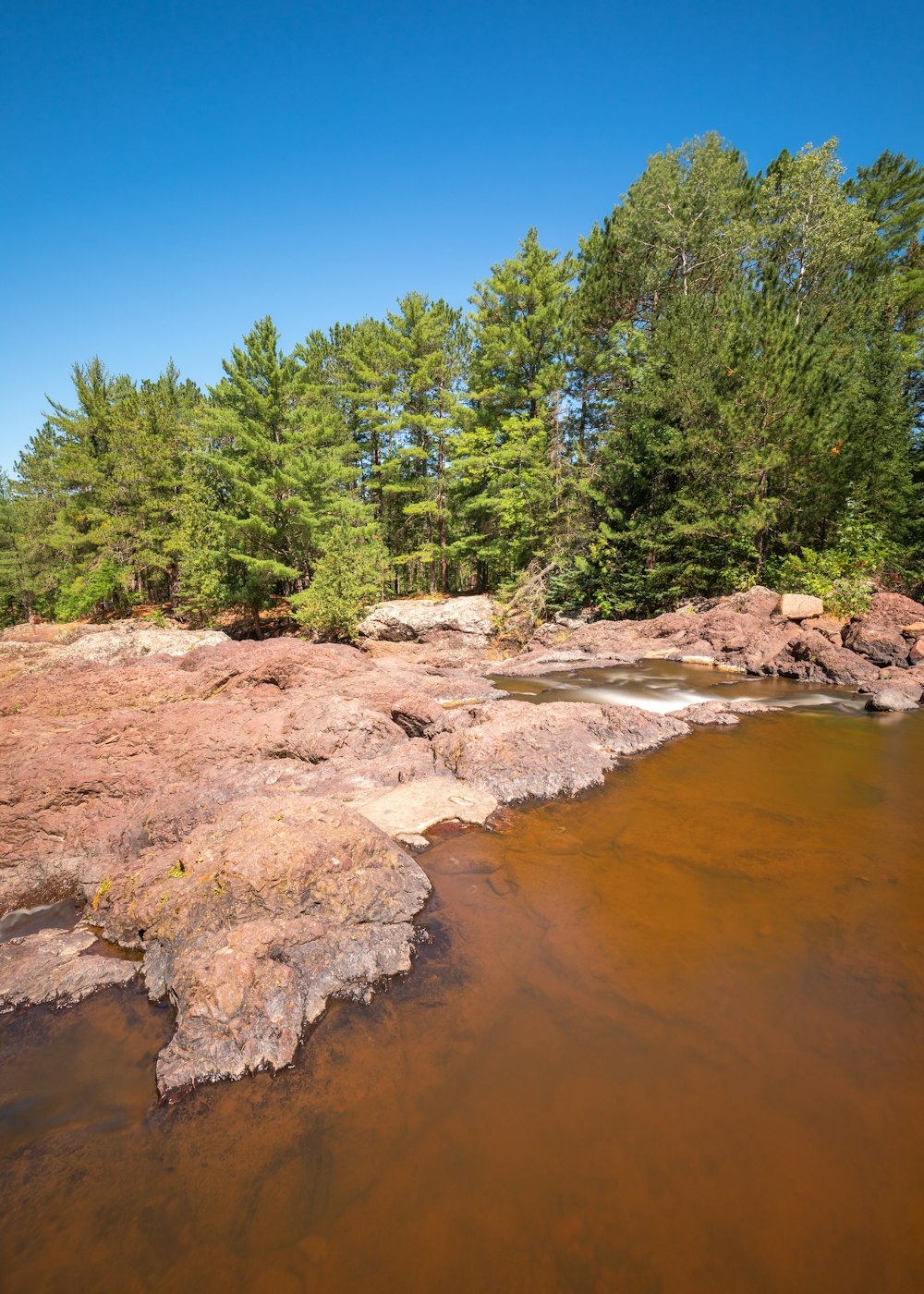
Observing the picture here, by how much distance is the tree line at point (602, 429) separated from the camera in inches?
655

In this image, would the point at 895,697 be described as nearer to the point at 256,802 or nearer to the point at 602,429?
the point at 256,802

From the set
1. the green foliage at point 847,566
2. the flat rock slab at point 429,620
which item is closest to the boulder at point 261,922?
the green foliage at point 847,566

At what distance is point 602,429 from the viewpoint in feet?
73.6

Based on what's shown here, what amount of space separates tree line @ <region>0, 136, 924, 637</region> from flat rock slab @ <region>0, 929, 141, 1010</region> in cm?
1503

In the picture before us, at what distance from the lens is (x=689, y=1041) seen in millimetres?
3072

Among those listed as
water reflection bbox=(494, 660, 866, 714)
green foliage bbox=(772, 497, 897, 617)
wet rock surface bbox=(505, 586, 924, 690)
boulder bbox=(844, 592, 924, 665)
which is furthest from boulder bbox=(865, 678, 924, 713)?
green foliage bbox=(772, 497, 897, 617)

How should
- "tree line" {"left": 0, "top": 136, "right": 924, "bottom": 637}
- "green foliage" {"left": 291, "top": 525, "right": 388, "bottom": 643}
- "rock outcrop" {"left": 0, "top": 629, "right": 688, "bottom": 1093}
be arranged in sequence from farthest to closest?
"green foliage" {"left": 291, "top": 525, "right": 388, "bottom": 643}
"tree line" {"left": 0, "top": 136, "right": 924, "bottom": 637}
"rock outcrop" {"left": 0, "top": 629, "right": 688, "bottom": 1093}

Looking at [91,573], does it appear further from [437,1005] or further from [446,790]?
[437,1005]

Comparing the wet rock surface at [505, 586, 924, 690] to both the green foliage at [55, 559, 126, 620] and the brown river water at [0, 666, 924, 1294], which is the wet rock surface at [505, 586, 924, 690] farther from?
the green foliage at [55, 559, 126, 620]

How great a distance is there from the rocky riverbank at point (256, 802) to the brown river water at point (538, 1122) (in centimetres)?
29

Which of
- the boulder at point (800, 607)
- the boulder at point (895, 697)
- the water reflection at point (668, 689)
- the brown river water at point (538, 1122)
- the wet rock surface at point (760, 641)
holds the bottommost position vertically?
the brown river water at point (538, 1122)

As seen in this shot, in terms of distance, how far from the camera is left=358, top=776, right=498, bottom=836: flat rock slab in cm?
539

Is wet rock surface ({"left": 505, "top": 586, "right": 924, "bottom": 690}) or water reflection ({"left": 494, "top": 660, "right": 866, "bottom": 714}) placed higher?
wet rock surface ({"left": 505, "top": 586, "right": 924, "bottom": 690})

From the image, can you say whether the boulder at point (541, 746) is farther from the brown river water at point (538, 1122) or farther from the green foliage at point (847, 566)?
the green foliage at point (847, 566)
